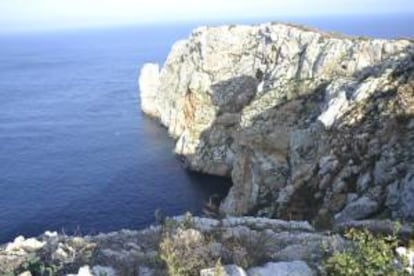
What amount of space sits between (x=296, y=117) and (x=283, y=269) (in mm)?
51763

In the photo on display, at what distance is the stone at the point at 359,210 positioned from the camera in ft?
120

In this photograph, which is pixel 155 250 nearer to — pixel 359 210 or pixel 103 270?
pixel 103 270

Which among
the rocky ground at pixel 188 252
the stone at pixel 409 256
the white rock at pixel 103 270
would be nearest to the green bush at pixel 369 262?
the stone at pixel 409 256

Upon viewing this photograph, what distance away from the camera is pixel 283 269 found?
1599 centimetres

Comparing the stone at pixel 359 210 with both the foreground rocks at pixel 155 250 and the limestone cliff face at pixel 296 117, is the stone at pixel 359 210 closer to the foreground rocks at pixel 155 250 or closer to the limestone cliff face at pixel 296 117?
the limestone cliff face at pixel 296 117

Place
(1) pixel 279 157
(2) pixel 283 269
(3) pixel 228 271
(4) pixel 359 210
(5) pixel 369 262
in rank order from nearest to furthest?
1. (5) pixel 369 262
2. (3) pixel 228 271
3. (2) pixel 283 269
4. (4) pixel 359 210
5. (1) pixel 279 157

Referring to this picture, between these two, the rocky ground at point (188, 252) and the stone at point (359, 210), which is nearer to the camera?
the rocky ground at point (188, 252)

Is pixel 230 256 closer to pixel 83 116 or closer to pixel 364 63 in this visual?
pixel 364 63

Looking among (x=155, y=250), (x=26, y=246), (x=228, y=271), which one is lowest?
(x=26, y=246)

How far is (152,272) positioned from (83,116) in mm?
108100

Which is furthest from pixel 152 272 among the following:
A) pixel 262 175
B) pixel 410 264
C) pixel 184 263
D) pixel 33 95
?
pixel 33 95

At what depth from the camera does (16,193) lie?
261ft

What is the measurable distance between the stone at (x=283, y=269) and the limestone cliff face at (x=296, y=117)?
1686cm

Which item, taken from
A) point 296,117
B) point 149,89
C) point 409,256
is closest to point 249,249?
point 409,256
